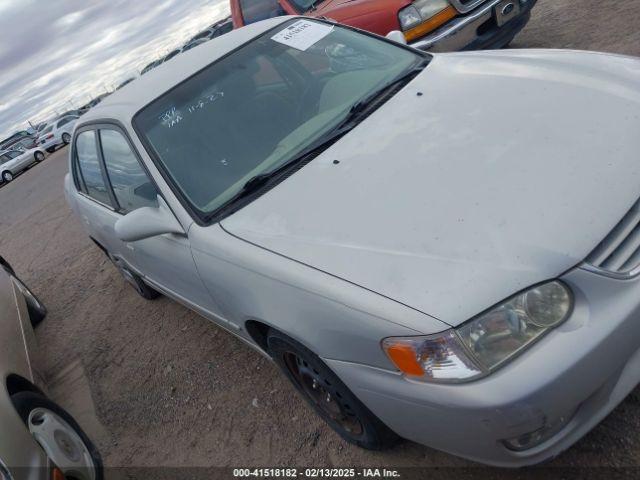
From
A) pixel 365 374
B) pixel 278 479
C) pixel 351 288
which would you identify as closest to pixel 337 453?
pixel 278 479

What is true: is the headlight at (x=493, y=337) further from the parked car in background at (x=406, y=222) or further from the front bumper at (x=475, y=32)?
the front bumper at (x=475, y=32)

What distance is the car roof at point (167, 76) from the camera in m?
2.94

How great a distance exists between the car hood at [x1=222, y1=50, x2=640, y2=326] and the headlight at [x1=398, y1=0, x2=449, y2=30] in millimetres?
2368

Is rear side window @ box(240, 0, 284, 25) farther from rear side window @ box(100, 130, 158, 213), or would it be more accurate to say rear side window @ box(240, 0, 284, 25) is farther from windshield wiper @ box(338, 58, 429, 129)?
windshield wiper @ box(338, 58, 429, 129)

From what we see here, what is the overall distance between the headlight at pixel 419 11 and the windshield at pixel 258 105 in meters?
1.81

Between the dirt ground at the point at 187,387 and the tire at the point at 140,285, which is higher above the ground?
the tire at the point at 140,285

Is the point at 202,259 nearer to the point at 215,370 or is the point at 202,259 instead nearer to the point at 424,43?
the point at 215,370

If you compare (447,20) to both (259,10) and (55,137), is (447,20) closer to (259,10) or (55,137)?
(259,10)

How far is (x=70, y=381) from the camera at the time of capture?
394 cm

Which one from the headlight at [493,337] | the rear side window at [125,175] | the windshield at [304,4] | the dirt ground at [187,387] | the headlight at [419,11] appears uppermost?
the windshield at [304,4]

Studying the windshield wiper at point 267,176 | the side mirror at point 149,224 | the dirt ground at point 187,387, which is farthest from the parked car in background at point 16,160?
the windshield wiper at point 267,176

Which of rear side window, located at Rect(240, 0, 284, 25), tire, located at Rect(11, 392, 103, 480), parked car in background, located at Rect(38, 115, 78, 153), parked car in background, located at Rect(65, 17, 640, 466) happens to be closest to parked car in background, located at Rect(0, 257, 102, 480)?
tire, located at Rect(11, 392, 103, 480)

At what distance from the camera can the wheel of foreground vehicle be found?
2041 mm

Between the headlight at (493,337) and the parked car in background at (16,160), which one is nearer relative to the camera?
the headlight at (493,337)
